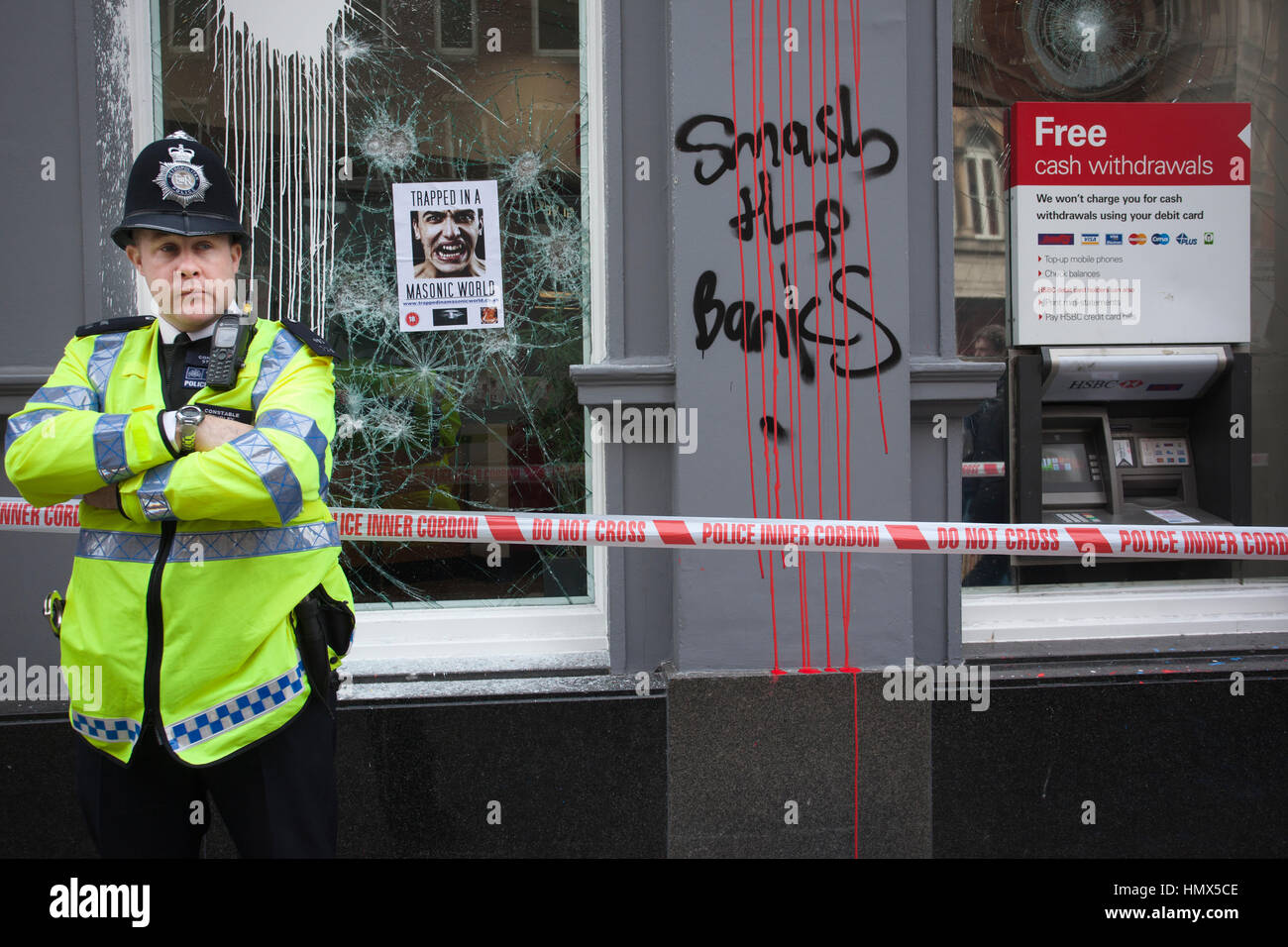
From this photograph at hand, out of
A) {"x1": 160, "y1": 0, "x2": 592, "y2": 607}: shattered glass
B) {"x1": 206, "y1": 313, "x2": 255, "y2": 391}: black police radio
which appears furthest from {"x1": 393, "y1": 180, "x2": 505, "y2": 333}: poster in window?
{"x1": 206, "y1": 313, "x2": 255, "y2": 391}: black police radio

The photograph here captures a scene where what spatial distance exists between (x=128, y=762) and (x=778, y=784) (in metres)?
2.24

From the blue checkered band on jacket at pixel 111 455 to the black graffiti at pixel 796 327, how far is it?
2025 mm

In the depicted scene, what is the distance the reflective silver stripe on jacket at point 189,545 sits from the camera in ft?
6.64

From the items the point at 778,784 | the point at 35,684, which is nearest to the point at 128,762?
the point at 35,684

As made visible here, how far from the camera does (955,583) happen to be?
3770mm

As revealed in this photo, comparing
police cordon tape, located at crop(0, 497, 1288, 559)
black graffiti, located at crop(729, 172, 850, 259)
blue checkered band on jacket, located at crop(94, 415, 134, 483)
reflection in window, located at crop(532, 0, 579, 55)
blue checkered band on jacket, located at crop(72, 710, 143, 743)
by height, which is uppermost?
reflection in window, located at crop(532, 0, 579, 55)

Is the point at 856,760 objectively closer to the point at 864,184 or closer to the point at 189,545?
the point at 864,184

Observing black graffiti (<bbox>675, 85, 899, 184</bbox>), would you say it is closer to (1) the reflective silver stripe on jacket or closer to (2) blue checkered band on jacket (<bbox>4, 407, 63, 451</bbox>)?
(1) the reflective silver stripe on jacket

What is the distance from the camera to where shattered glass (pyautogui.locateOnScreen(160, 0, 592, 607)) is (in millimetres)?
3867

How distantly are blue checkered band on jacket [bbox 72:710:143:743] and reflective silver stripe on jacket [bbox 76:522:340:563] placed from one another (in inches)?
13.0

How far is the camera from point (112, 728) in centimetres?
201

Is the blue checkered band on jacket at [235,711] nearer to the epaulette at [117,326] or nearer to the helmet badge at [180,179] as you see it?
the epaulette at [117,326]

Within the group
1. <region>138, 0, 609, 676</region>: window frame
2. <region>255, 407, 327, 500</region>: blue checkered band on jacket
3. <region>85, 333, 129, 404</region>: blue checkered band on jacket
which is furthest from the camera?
<region>138, 0, 609, 676</region>: window frame

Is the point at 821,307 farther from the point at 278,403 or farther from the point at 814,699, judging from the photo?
the point at 278,403
